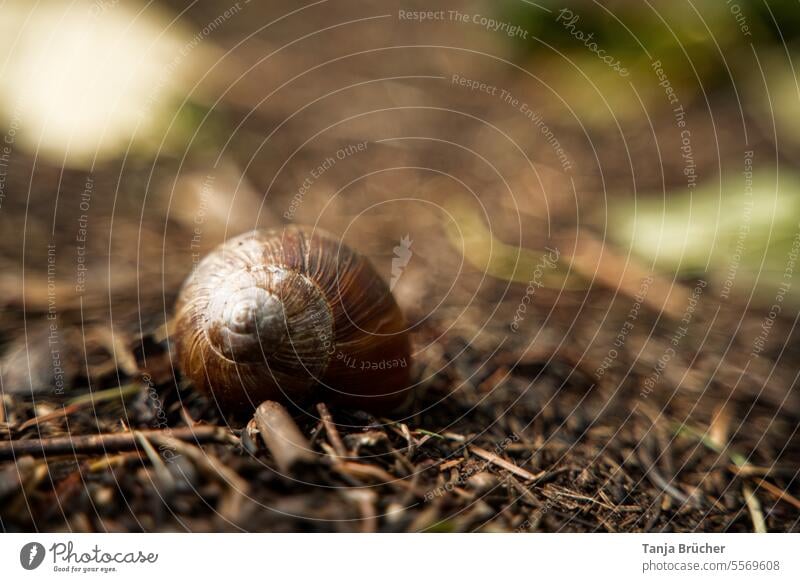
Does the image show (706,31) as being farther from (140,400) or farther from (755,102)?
(140,400)

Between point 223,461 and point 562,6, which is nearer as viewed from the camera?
point 223,461

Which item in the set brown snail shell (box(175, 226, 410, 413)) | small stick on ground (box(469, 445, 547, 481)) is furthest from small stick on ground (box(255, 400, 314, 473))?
small stick on ground (box(469, 445, 547, 481))

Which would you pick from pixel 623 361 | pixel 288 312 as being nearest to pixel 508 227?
pixel 623 361

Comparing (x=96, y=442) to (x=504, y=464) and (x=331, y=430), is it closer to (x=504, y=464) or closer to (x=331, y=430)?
(x=331, y=430)

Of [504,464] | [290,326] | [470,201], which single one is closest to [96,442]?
[290,326]
